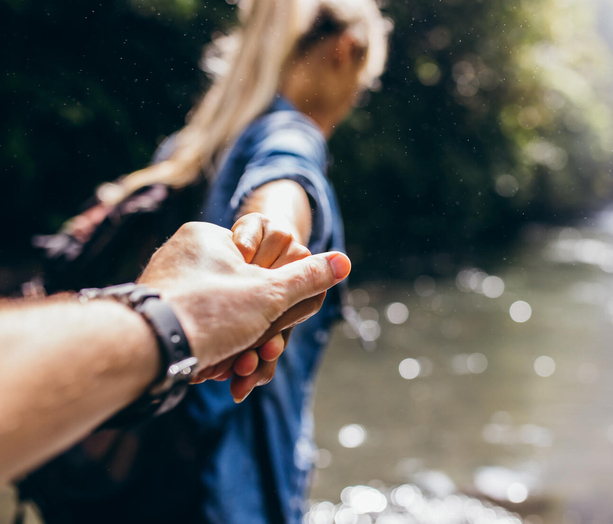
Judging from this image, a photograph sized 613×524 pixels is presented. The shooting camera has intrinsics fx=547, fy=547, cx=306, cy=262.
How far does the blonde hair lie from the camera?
0.64 meters

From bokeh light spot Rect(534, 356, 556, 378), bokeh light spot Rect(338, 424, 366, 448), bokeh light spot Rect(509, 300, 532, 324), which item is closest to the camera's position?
bokeh light spot Rect(338, 424, 366, 448)

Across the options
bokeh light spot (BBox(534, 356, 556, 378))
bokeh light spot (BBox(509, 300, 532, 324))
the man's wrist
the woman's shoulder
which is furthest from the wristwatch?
bokeh light spot (BBox(509, 300, 532, 324))

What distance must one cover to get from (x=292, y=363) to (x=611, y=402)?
2833mm

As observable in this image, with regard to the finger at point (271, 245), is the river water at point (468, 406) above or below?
above

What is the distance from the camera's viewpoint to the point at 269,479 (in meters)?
0.71

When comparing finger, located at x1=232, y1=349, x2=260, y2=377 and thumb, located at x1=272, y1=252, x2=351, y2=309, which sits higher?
thumb, located at x1=272, y1=252, x2=351, y2=309

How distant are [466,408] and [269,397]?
2427 mm

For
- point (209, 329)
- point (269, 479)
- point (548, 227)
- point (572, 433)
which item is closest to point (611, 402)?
point (572, 433)

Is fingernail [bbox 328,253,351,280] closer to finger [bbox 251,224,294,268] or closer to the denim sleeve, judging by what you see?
finger [bbox 251,224,294,268]

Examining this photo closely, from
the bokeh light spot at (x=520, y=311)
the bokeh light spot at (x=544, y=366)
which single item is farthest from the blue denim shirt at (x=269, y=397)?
the bokeh light spot at (x=520, y=311)

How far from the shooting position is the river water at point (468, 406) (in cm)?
208

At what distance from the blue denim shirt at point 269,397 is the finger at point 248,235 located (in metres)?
0.13

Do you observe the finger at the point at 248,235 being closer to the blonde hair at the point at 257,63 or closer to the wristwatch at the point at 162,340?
the wristwatch at the point at 162,340

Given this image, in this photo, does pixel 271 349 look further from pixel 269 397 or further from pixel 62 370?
pixel 269 397
